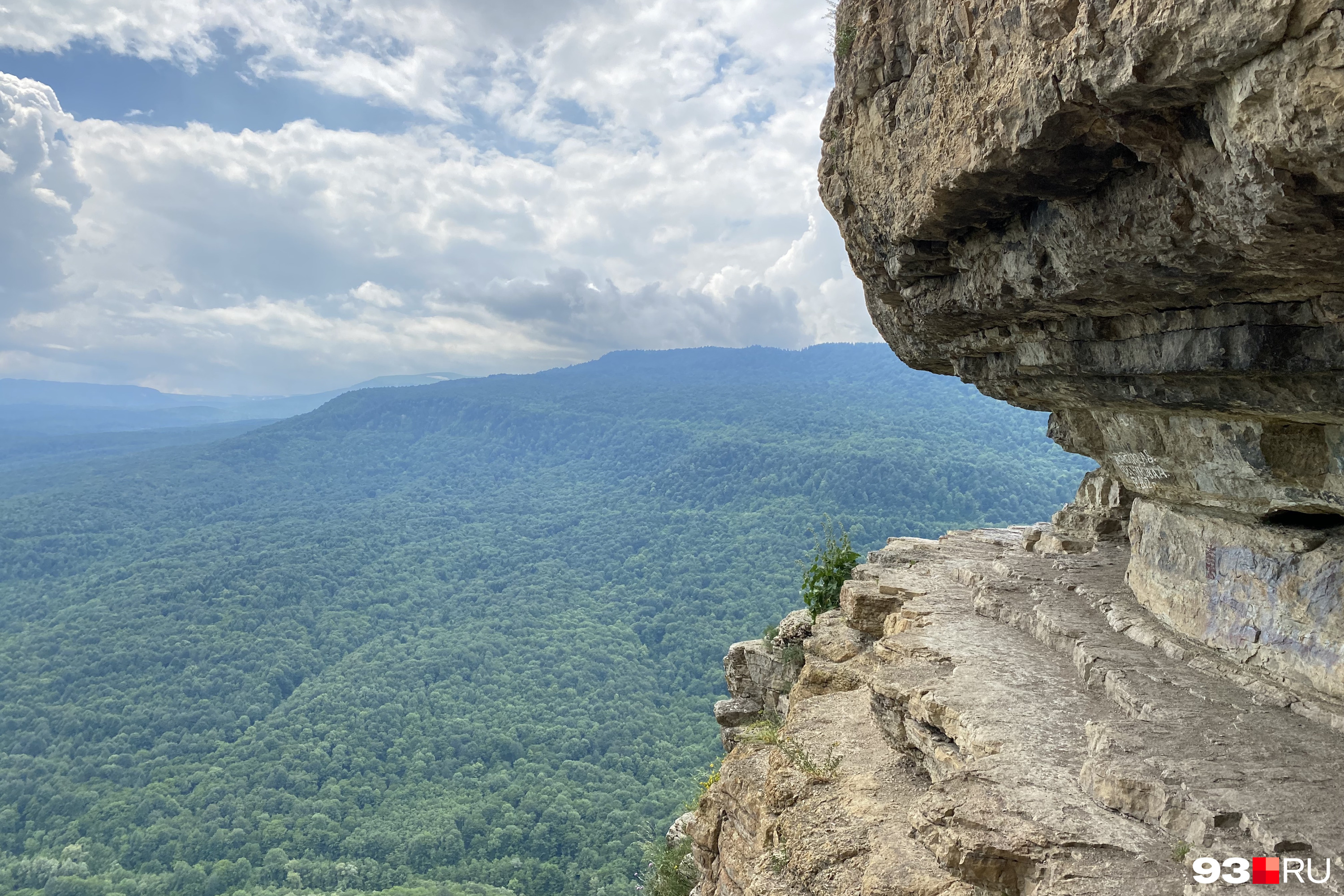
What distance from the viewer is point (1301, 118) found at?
3730mm

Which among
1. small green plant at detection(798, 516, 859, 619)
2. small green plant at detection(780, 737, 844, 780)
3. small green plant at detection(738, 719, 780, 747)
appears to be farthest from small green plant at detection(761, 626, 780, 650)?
small green plant at detection(780, 737, 844, 780)

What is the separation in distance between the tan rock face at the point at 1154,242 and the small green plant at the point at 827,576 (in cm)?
885

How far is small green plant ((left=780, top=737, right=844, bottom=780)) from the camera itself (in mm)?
9773

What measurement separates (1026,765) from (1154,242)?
5.61m

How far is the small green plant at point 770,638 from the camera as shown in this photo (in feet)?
65.5

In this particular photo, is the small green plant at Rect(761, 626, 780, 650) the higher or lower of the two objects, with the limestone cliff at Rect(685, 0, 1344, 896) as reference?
lower

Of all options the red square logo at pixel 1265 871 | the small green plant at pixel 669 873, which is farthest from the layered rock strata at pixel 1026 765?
the small green plant at pixel 669 873

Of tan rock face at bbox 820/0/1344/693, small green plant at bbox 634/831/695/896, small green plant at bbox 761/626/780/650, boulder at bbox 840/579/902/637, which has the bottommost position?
small green plant at bbox 634/831/695/896

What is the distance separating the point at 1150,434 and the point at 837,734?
22.7 ft

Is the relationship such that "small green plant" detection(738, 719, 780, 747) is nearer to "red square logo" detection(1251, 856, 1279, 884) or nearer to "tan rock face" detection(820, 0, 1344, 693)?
"red square logo" detection(1251, 856, 1279, 884)

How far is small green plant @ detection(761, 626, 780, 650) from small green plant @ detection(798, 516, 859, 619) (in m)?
1.22

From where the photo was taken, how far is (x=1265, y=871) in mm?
5418

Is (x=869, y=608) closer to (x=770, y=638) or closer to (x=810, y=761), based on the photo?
(x=770, y=638)

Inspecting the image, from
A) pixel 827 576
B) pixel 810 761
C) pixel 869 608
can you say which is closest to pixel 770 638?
pixel 827 576
